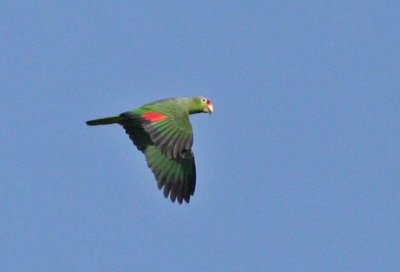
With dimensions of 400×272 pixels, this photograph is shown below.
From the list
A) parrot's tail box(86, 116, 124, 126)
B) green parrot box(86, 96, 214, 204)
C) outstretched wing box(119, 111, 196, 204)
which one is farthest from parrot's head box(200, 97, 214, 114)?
parrot's tail box(86, 116, 124, 126)

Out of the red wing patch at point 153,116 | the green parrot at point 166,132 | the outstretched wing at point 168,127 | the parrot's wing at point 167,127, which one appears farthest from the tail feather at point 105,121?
the red wing patch at point 153,116

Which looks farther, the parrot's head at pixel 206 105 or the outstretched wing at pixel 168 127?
the parrot's head at pixel 206 105

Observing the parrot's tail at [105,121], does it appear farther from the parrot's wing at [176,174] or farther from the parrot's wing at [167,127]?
the parrot's wing at [176,174]

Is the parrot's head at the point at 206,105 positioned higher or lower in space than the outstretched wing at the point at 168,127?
higher

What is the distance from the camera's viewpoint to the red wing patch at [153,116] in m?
27.4

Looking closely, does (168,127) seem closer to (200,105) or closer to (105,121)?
(105,121)

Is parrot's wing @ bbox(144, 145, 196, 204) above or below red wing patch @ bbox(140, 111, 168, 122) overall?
below

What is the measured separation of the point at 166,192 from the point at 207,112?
269 cm

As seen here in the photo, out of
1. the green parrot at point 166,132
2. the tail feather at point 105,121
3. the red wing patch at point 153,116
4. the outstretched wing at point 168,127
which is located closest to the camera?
the outstretched wing at point 168,127

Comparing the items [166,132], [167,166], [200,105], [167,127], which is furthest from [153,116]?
[200,105]

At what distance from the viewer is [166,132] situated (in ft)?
88.6

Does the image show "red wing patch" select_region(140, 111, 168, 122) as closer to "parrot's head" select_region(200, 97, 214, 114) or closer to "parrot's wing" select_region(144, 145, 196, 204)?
"parrot's wing" select_region(144, 145, 196, 204)

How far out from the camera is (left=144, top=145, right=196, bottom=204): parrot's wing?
95.1ft

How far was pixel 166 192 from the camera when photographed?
2894cm
